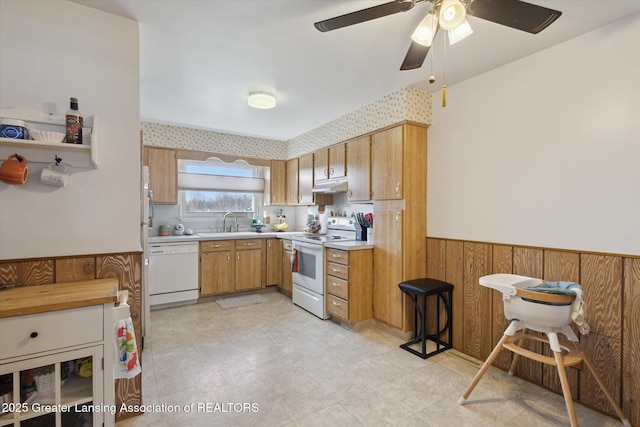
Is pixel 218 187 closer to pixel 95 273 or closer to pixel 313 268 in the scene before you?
pixel 313 268

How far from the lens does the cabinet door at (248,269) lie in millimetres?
4387

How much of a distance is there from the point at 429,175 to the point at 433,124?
0.52m

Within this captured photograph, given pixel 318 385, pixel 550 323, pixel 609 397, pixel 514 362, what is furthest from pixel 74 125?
pixel 609 397

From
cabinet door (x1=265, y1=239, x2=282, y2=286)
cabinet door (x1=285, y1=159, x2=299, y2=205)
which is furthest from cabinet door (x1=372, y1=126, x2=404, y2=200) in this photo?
cabinet door (x1=265, y1=239, x2=282, y2=286)

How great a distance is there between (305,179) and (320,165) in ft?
1.59

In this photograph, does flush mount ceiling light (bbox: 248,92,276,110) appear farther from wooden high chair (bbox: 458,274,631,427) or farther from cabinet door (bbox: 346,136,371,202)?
wooden high chair (bbox: 458,274,631,427)

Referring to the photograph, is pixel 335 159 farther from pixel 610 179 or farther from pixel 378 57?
pixel 610 179

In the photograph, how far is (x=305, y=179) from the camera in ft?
15.2

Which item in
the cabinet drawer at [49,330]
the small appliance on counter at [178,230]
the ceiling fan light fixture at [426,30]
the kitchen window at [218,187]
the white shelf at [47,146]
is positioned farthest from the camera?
the kitchen window at [218,187]

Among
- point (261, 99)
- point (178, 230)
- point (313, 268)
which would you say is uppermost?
point (261, 99)

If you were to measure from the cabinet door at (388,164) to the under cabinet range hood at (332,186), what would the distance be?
0.54m

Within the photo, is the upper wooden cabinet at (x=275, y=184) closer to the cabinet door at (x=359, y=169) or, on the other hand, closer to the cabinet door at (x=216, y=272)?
the cabinet door at (x=216, y=272)

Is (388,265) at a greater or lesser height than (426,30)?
lesser

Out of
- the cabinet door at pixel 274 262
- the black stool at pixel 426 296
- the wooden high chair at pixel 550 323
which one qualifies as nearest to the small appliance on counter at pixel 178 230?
the cabinet door at pixel 274 262
